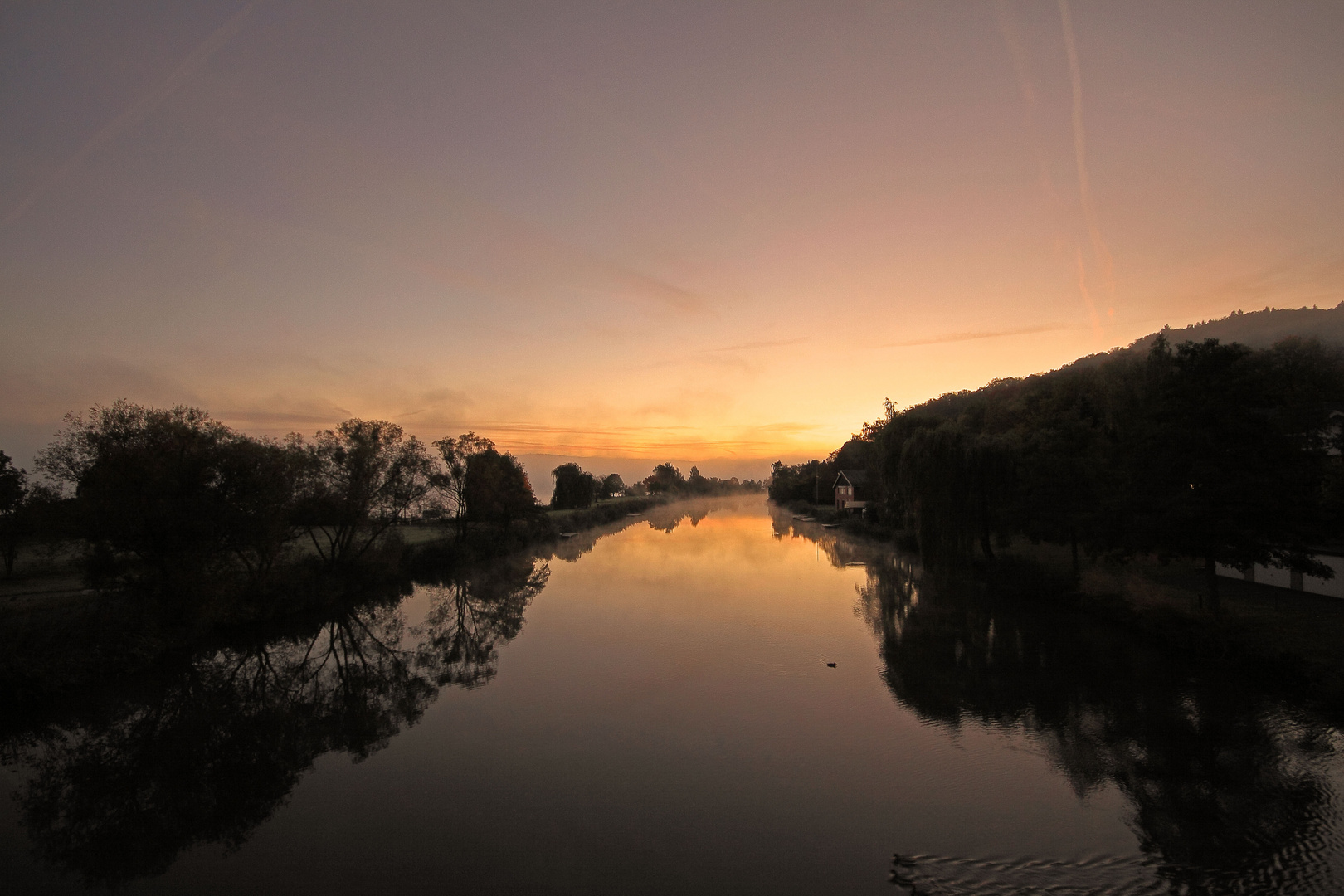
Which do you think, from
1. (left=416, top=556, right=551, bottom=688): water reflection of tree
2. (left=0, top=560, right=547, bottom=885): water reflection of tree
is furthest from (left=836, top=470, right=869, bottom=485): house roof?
(left=0, top=560, right=547, bottom=885): water reflection of tree

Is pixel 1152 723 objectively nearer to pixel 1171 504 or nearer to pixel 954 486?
pixel 1171 504

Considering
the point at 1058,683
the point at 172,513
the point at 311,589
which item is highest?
the point at 172,513

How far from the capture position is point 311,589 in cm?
2203

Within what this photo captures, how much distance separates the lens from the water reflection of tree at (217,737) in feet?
27.7

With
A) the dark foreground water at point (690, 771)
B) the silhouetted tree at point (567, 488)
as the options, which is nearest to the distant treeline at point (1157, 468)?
the dark foreground water at point (690, 771)

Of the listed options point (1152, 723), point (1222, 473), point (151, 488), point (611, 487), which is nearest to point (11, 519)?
point (151, 488)

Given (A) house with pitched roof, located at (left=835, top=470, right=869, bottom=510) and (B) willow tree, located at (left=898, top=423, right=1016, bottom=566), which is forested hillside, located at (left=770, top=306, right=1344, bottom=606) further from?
(A) house with pitched roof, located at (left=835, top=470, right=869, bottom=510)

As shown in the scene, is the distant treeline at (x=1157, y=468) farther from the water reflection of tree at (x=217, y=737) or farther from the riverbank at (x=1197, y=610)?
the water reflection of tree at (x=217, y=737)

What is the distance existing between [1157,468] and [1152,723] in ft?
21.0

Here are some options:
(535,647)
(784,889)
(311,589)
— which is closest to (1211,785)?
(784,889)

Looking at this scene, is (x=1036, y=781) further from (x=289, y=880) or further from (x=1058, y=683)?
(x=289, y=880)

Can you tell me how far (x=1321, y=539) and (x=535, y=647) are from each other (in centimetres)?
1840

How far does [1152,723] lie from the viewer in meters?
10.9

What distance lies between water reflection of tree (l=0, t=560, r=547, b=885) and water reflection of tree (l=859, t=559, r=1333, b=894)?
1075 cm
